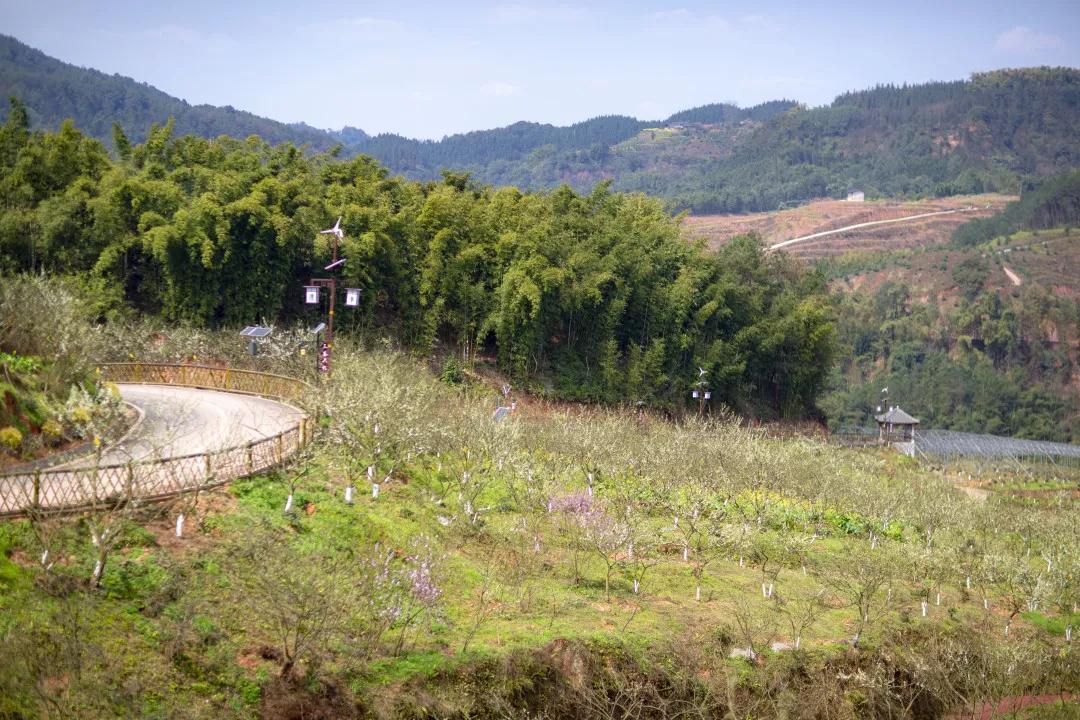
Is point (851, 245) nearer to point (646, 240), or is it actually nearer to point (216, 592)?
point (646, 240)

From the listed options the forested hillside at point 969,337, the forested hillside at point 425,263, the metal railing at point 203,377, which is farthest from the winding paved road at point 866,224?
the metal railing at point 203,377

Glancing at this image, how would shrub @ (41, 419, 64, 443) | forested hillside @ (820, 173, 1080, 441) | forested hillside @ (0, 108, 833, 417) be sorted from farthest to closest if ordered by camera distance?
forested hillside @ (820, 173, 1080, 441) < forested hillside @ (0, 108, 833, 417) < shrub @ (41, 419, 64, 443)

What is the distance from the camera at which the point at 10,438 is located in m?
17.8

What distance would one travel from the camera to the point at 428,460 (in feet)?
84.3

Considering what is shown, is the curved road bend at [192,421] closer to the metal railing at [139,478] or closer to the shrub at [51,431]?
the metal railing at [139,478]

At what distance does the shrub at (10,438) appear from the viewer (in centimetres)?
1772

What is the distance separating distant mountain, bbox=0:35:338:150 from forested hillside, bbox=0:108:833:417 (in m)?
95.2

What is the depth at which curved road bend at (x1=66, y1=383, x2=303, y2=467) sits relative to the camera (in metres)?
19.4

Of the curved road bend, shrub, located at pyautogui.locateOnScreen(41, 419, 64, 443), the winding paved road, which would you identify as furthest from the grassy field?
the winding paved road

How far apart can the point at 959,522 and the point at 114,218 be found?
102 ft

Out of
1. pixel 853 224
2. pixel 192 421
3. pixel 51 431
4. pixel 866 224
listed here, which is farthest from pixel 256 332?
pixel 866 224

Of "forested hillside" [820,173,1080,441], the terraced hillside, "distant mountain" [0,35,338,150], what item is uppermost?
"distant mountain" [0,35,338,150]

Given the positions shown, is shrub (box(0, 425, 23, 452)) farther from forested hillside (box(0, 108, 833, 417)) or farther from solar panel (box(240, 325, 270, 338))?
forested hillside (box(0, 108, 833, 417))

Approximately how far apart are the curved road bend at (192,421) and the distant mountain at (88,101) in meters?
112
